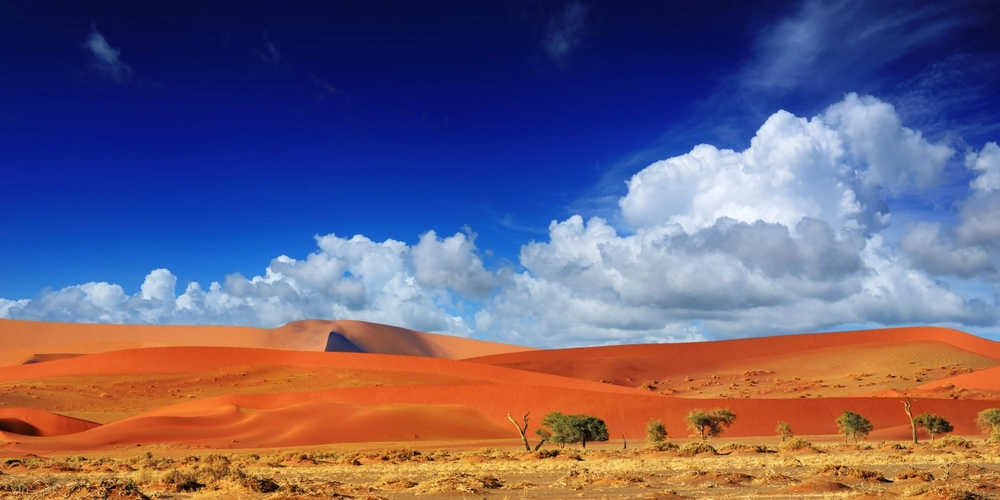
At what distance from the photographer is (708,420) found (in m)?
48.4

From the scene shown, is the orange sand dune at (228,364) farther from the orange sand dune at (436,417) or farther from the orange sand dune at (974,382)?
the orange sand dune at (974,382)

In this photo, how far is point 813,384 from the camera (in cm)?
7025

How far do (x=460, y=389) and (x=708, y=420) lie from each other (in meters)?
21.6

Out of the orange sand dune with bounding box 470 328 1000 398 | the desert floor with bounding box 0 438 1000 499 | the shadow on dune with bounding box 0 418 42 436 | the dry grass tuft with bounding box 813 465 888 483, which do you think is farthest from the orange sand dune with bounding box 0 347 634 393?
the dry grass tuft with bounding box 813 465 888 483

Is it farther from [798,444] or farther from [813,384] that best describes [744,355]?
[798,444]

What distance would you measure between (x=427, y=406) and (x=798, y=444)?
3103 cm

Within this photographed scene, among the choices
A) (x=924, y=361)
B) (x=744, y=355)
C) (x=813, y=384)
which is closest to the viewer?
(x=813, y=384)

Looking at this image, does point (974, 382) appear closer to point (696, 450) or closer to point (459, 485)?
point (696, 450)

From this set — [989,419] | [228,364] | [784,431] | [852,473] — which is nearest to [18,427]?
[228,364]

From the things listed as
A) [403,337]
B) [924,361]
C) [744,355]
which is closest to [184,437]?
[744,355]

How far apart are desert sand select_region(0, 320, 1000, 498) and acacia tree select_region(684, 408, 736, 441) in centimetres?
218

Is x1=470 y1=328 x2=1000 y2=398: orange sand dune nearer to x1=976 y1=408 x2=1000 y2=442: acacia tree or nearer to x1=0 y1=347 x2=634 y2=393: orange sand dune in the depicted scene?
x1=0 y1=347 x2=634 y2=393: orange sand dune

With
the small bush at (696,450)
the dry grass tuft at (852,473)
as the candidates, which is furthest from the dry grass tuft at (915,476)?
the small bush at (696,450)

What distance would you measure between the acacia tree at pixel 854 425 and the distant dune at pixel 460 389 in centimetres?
193
